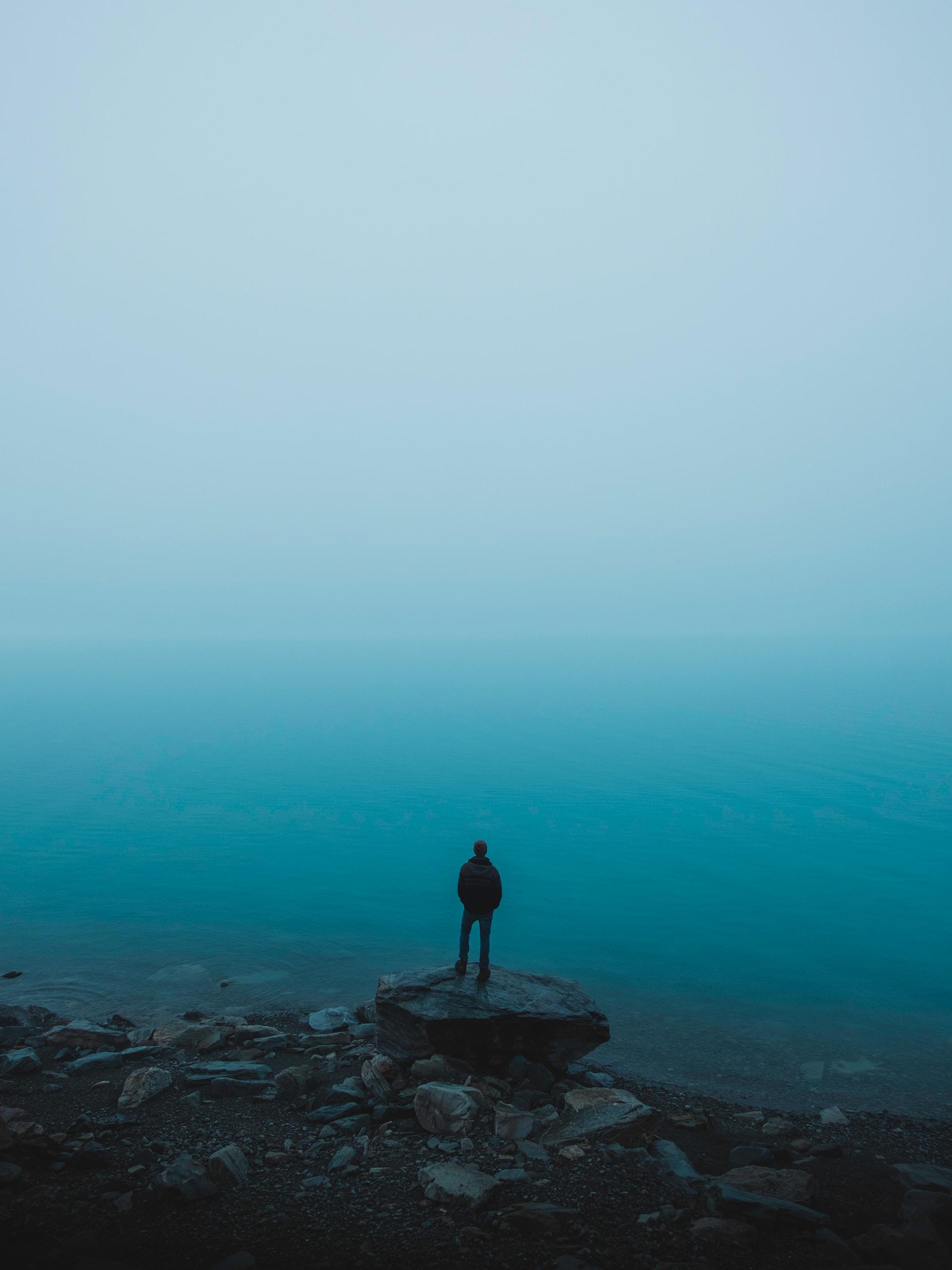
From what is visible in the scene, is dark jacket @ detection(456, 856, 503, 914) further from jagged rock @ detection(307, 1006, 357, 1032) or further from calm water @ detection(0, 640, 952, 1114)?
calm water @ detection(0, 640, 952, 1114)

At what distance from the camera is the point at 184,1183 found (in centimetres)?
1059

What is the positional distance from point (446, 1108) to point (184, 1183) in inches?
172

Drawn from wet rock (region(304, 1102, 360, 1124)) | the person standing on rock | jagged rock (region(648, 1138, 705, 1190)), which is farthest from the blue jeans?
jagged rock (region(648, 1138, 705, 1190))

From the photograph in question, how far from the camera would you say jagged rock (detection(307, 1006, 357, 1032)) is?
18609mm

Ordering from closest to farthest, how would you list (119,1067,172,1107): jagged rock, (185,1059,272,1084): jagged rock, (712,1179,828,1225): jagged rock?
(712,1179,828,1225): jagged rock < (119,1067,172,1107): jagged rock < (185,1059,272,1084): jagged rock

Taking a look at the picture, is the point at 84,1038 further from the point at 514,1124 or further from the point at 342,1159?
the point at 514,1124

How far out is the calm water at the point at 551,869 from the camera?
21891mm

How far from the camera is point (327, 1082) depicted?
15016 millimetres

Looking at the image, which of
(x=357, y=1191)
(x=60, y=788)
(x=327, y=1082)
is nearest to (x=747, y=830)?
(x=327, y=1082)

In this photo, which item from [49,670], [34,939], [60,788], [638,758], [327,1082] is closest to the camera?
[327,1082]

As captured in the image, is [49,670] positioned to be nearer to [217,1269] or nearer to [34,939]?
[34,939]

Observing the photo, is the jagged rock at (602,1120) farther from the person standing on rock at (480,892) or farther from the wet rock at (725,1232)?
the person standing on rock at (480,892)

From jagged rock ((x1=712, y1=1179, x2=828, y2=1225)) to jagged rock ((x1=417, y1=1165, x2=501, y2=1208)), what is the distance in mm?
3269

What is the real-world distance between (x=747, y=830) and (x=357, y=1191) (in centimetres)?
3887
